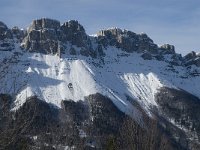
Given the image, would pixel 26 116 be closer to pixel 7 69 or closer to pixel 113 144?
pixel 7 69

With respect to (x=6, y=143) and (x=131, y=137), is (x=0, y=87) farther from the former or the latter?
(x=131, y=137)

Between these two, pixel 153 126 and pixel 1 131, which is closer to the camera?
pixel 1 131

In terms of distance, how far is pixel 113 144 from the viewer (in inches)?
2130

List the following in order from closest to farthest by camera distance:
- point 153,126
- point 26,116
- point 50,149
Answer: point 26,116 < point 153,126 < point 50,149

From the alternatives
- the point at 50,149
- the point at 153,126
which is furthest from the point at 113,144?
the point at 50,149

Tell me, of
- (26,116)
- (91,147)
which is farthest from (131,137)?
(91,147)

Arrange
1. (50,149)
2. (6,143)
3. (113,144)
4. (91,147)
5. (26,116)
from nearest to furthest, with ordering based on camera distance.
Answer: (6,143)
(26,116)
(113,144)
(50,149)
(91,147)

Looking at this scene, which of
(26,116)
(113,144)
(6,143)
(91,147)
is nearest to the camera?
(6,143)

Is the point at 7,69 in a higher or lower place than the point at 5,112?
higher

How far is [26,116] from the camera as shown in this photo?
71.6 ft

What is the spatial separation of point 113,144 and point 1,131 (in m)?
34.4

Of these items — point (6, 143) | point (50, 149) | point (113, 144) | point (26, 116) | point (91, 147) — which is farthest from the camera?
point (91, 147)

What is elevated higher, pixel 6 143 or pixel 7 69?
pixel 7 69

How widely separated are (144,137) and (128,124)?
91.8 inches
